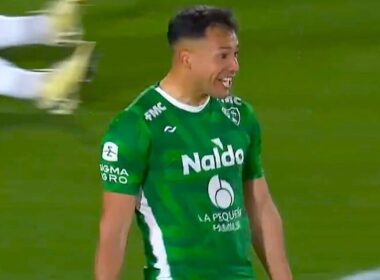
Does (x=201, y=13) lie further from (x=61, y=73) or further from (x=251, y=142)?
(x=61, y=73)

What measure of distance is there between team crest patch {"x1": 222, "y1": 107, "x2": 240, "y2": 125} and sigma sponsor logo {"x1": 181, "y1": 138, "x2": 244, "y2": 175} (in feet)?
0.31

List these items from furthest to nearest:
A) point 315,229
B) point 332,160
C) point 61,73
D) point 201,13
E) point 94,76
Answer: point 94,76
point 61,73
point 332,160
point 315,229
point 201,13

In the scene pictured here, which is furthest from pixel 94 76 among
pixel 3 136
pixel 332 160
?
pixel 332 160

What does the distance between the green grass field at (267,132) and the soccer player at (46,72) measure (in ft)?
0.51

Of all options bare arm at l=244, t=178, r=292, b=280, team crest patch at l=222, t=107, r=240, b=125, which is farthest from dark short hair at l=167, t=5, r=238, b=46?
bare arm at l=244, t=178, r=292, b=280

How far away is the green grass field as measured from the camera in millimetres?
8562

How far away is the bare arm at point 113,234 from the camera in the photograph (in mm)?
4973

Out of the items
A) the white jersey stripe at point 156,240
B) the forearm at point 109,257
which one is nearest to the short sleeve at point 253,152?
the white jersey stripe at point 156,240

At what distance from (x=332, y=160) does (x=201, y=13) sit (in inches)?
195

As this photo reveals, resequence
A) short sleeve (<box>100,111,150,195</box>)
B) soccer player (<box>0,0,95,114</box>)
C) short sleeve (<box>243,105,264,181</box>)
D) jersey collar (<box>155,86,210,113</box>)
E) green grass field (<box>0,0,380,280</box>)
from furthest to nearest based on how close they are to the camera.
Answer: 1. soccer player (<box>0,0,95,114</box>)
2. green grass field (<box>0,0,380,280</box>)
3. short sleeve (<box>243,105,264,181</box>)
4. jersey collar (<box>155,86,210,113</box>)
5. short sleeve (<box>100,111,150,195</box>)

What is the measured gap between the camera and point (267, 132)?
10.2m

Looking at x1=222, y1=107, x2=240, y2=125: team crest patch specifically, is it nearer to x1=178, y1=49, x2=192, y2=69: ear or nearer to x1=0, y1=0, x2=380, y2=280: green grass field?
x1=178, y1=49, x2=192, y2=69: ear

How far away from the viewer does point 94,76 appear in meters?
11.4

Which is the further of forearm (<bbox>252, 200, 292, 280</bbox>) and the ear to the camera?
forearm (<bbox>252, 200, 292, 280</bbox>)
